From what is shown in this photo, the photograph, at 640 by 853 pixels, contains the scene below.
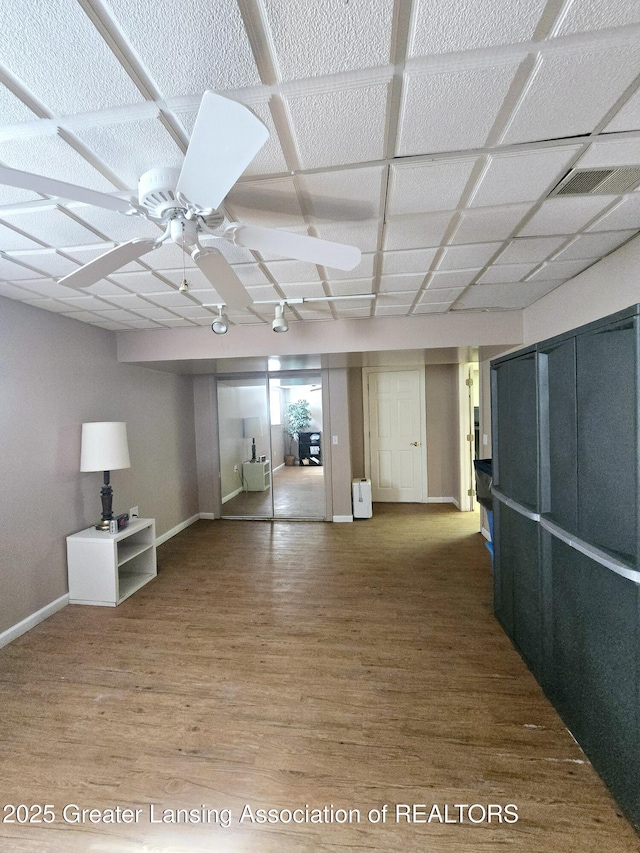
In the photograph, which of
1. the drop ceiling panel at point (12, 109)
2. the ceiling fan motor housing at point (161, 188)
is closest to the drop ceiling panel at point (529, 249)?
the ceiling fan motor housing at point (161, 188)

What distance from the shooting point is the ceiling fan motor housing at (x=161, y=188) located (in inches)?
48.4

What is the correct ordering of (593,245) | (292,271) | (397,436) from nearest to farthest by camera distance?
(593,245)
(292,271)
(397,436)

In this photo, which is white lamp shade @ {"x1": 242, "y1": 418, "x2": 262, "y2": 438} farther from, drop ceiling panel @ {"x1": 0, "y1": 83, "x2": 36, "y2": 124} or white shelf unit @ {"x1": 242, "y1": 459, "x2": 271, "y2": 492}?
drop ceiling panel @ {"x1": 0, "y1": 83, "x2": 36, "y2": 124}

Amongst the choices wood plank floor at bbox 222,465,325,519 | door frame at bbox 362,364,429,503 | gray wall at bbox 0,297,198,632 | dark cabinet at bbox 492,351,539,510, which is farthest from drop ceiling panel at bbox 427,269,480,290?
wood plank floor at bbox 222,465,325,519

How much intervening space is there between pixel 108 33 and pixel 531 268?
8.04ft

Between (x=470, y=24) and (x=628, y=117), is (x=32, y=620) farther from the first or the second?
(x=628, y=117)

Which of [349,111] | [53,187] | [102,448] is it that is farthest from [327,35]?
[102,448]

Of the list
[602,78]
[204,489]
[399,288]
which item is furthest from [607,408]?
[204,489]

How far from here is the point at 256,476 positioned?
238 inches

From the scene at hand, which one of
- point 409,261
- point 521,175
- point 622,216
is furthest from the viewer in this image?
point 409,261

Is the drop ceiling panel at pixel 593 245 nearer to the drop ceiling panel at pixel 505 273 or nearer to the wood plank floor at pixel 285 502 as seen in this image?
the drop ceiling panel at pixel 505 273

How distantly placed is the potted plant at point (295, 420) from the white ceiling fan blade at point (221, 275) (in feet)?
14.8

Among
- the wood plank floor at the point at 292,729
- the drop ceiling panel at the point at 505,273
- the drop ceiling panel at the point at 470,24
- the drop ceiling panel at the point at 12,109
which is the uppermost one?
the drop ceiling panel at the point at 505,273

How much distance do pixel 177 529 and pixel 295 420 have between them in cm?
282
